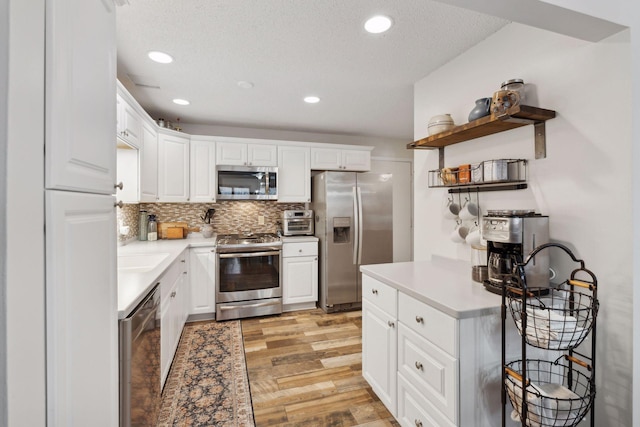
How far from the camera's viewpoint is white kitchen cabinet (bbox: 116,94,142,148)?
6.96ft

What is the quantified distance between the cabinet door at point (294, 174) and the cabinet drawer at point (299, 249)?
600 mm

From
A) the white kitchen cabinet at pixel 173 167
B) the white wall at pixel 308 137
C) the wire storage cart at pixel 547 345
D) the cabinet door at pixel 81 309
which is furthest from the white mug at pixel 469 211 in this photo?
the white kitchen cabinet at pixel 173 167

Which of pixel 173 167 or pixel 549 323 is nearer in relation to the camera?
pixel 549 323

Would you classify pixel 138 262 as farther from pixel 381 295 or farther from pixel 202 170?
pixel 381 295

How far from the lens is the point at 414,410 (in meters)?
1.54

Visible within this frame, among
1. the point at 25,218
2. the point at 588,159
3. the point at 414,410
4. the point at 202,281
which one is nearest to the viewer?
the point at 25,218

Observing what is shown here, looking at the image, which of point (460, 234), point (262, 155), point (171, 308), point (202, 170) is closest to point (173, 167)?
point (202, 170)

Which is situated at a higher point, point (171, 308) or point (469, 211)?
point (469, 211)

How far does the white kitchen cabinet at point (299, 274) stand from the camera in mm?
3613

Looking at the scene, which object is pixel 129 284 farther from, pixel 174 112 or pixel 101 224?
pixel 174 112

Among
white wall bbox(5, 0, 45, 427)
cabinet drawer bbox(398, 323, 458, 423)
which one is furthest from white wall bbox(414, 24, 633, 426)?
white wall bbox(5, 0, 45, 427)

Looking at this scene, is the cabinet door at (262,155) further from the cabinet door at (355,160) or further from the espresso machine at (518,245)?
the espresso machine at (518,245)

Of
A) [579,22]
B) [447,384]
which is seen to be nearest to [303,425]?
[447,384]

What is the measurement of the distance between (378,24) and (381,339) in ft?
6.16
